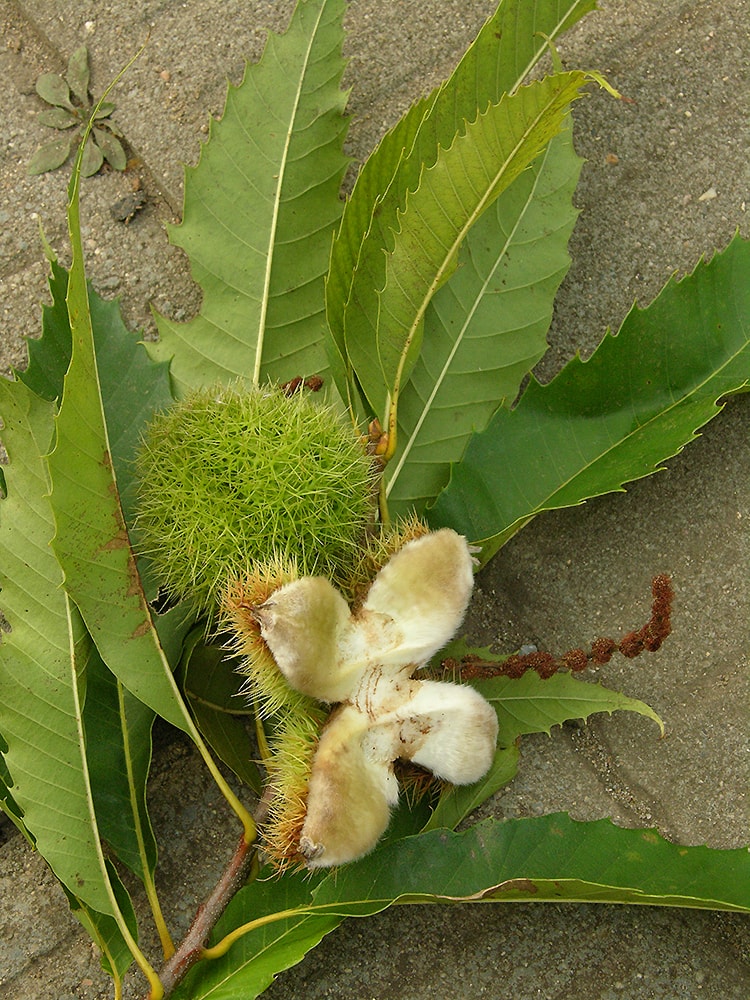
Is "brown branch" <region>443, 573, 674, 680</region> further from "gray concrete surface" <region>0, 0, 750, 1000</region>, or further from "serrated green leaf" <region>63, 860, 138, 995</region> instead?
"serrated green leaf" <region>63, 860, 138, 995</region>

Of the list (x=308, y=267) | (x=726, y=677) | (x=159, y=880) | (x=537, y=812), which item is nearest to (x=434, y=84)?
(x=308, y=267)

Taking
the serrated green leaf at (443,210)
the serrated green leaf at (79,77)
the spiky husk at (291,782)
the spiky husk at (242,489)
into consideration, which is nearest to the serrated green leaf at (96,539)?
the spiky husk at (242,489)

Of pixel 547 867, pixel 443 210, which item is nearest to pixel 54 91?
pixel 443 210

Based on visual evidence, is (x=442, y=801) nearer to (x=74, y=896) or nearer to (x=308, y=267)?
(x=74, y=896)

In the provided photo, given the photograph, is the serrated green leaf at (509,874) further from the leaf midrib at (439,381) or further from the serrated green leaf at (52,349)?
the serrated green leaf at (52,349)

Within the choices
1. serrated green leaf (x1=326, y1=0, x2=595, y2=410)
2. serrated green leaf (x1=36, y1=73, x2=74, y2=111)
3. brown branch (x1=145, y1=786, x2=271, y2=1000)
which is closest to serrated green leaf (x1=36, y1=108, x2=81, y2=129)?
serrated green leaf (x1=36, y1=73, x2=74, y2=111)
